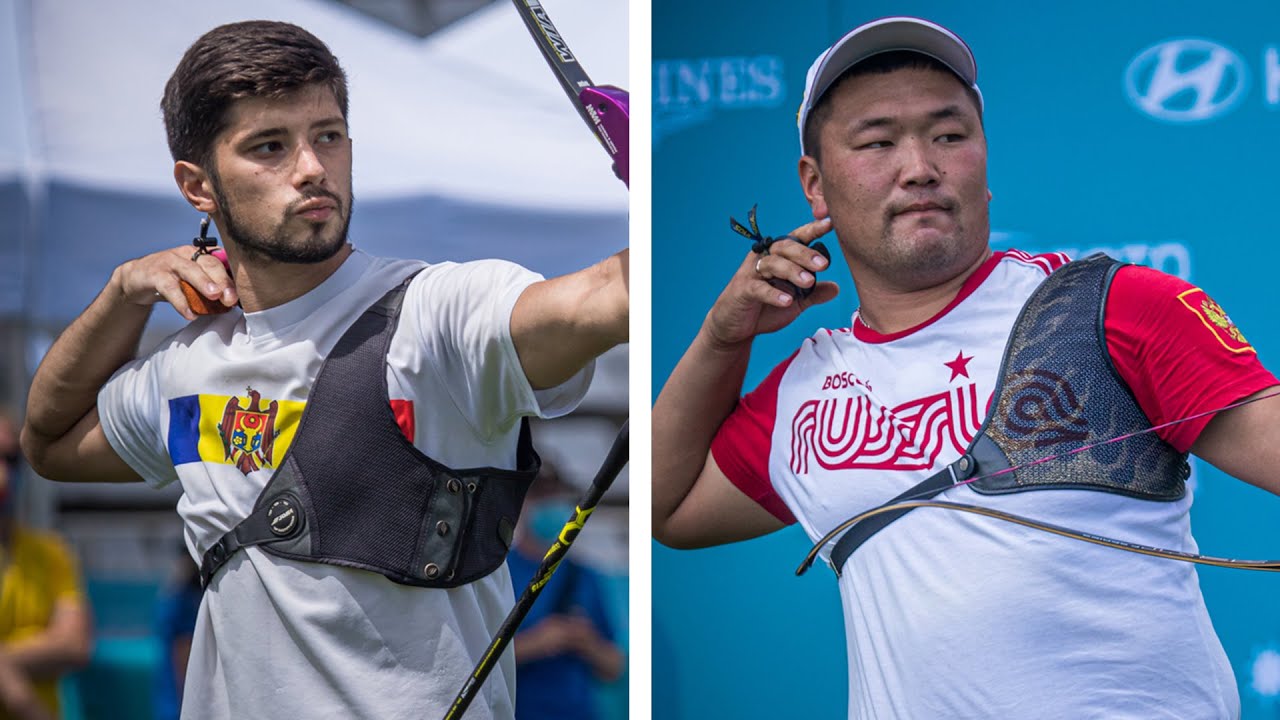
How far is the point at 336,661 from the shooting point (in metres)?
1.68

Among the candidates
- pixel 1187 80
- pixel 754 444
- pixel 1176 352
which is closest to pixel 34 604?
pixel 754 444

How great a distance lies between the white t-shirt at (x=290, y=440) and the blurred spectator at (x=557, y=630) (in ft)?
0.13

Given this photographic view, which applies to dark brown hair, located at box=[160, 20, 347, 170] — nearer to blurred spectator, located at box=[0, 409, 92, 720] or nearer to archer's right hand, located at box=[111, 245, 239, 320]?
archer's right hand, located at box=[111, 245, 239, 320]

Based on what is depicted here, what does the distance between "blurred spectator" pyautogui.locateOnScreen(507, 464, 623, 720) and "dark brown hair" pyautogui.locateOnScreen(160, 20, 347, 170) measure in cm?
64

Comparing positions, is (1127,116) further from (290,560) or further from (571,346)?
(290,560)

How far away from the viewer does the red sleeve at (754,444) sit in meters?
1.81

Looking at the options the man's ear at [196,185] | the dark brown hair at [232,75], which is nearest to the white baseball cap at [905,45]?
the dark brown hair at [232,75]

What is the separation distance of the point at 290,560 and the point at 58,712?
47 cm

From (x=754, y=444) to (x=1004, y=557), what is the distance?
390mm

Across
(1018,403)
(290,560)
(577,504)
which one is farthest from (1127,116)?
(290,560)

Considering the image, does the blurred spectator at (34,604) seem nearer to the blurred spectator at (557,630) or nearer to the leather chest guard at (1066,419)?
the blurred spectator at (557,630)

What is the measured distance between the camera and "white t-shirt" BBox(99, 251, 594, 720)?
1680 mm

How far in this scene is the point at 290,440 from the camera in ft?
5.61

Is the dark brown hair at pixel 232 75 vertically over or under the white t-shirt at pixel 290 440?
over
